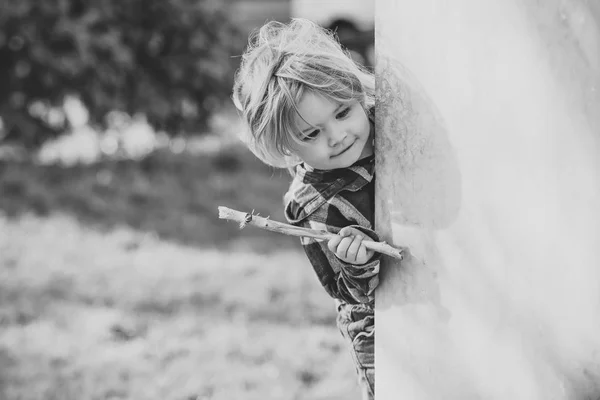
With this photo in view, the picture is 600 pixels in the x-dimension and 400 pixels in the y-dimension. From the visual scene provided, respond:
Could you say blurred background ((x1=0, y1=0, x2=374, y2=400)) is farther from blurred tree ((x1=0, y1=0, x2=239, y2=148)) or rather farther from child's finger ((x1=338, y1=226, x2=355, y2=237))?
child's finger ((x1=338, y1=226, x2=355, y2=237))

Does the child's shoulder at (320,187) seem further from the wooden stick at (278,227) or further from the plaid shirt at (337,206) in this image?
the wooden stick at (278,227)

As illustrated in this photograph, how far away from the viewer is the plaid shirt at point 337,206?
63.6 inches

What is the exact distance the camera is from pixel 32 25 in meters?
5.50

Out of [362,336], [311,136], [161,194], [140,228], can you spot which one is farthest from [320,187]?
[161,194]

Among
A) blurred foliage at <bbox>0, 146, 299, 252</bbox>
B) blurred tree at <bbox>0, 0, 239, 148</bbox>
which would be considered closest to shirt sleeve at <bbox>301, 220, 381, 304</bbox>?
blurred foliage at <bbox>0, 146, 299, 252</bbox>

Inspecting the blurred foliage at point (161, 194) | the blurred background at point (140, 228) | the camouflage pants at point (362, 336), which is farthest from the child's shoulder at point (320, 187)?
the blurred foliage at point (161, 194)

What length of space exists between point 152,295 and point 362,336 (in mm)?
2119

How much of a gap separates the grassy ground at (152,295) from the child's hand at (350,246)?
4.73ft

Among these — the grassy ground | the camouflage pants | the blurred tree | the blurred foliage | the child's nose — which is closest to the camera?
the child's nose

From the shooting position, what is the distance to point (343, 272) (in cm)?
157

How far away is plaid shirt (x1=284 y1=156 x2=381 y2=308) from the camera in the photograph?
1615mm

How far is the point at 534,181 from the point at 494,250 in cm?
14

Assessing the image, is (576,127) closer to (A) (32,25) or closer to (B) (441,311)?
(B) (441,311)

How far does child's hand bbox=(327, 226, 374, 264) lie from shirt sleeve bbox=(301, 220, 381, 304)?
0.07 ft
